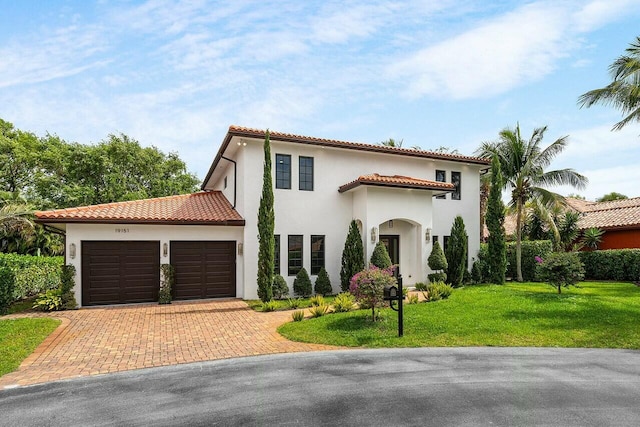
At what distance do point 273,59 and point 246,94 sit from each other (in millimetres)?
2113

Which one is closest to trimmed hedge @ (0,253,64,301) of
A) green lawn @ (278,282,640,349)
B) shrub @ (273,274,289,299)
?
shrub @ (273,274,289,299)

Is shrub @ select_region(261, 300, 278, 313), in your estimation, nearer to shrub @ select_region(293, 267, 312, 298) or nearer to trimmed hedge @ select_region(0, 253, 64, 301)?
shrub @ select_region(293, 267, 312, 298)

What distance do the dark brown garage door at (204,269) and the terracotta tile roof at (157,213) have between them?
3.41ft

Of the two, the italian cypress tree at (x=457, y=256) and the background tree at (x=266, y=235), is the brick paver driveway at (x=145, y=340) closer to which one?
the background tree at (x=266, y=235)

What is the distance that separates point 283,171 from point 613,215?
22.5m

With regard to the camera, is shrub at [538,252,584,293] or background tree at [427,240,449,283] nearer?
shrub at [538,252,584,293]

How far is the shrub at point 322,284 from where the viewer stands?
14984mm

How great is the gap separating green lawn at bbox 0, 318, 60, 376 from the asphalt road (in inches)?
75.8

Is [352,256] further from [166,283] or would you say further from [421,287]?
[166,283]

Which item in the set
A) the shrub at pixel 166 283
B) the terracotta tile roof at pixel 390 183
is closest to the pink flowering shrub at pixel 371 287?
the terracotta tile roof at pixel 390 183

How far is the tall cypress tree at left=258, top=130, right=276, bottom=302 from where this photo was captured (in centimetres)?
1342

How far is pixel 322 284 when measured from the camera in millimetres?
14992

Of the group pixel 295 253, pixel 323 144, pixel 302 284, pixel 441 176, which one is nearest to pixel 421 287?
pixel 302 284

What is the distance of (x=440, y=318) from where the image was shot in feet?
33.2
